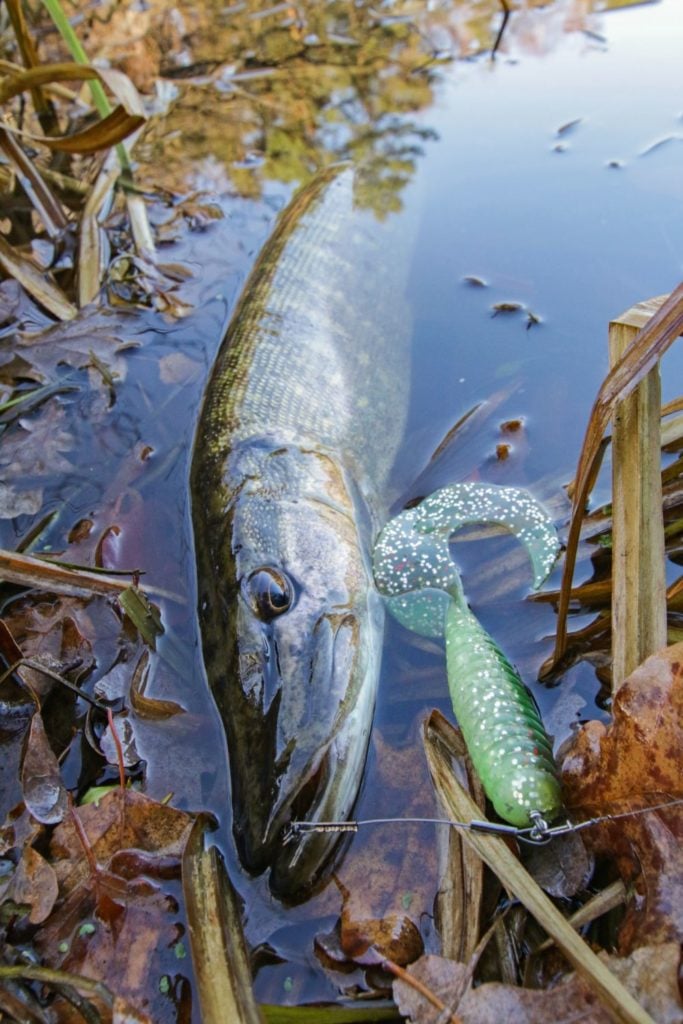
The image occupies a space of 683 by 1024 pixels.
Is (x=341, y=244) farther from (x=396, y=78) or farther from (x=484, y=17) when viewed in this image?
(x=484, y=17)

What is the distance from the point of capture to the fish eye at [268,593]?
76.8 inches

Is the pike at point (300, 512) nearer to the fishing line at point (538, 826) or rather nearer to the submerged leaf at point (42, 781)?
the fishing line at point (538, 826)

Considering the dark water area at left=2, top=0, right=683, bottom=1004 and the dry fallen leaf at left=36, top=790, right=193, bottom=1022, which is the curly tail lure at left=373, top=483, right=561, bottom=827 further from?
the dry fallen leaf at left=36, top=790, right=193, bottom=1022

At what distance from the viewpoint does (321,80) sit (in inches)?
222

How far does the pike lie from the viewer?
160cm

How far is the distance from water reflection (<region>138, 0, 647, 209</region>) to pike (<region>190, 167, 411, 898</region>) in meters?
0.84

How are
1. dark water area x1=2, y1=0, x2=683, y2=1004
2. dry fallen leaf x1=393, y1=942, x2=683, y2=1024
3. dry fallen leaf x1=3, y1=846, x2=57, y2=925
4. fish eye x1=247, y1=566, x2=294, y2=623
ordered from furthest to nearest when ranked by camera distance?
fish eye x1=247, y1=566, x2=294, y2=623, dark water area x1=2, y1=0, x2=683, y2=1004, dry fallen leaf x1=3, y1=846, x2=57, y2=925, dry fallen leaf x1=393, y1=942, x2=683, y2=1024

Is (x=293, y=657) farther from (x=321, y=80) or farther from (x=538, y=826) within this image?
(x=321, y=80)

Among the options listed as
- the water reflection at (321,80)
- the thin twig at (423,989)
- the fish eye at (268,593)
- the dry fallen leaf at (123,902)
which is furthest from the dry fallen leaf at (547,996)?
the water reflection at (321,80)

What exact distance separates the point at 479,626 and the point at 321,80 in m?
5.31

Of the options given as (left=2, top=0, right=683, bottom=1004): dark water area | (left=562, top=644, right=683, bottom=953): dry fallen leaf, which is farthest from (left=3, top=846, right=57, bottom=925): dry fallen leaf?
(left=562, top=644, right=683, bottom=953): dry fallen leaf

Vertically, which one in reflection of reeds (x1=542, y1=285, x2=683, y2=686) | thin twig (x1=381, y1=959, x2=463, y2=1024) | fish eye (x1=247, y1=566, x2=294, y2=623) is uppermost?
reflection of reeds (x1=542, y1=285, x2=683, y2=686)

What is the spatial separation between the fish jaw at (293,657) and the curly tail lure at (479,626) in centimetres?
13

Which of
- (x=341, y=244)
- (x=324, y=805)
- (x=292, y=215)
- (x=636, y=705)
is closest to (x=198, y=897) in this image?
(x=324, y=805)
